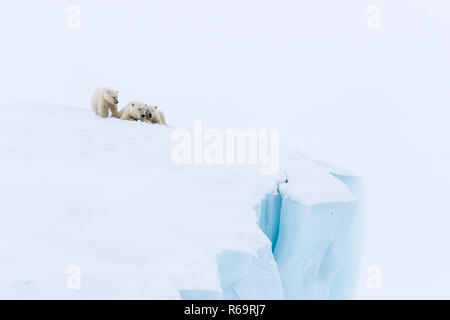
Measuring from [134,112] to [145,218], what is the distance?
4.45m

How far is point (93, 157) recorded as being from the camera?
17.8 feet

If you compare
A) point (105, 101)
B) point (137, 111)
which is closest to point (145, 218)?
point (137, 111)

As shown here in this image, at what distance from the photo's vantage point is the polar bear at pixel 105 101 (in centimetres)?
786

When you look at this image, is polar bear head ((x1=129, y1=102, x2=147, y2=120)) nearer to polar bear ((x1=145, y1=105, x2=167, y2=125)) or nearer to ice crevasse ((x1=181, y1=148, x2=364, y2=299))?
polar bear ((x1=145, y1=105, x2=167, y2=125))

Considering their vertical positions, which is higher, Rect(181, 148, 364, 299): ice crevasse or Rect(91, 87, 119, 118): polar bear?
Rect(91, 87, 119, 118): polar bear

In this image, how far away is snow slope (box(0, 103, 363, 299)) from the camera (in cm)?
262

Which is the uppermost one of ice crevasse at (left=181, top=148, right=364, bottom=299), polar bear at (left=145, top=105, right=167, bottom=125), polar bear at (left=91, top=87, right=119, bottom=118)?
polar bear at (left=91, top=87, right=119, bottom=118)

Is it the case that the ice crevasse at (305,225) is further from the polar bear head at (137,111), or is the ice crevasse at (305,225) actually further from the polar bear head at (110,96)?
the polar bear head at (110,96)

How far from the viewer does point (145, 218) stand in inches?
143

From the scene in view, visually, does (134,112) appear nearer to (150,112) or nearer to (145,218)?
(150,112)

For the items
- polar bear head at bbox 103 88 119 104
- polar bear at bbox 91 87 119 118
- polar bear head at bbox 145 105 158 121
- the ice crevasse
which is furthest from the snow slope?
polar bear head at bbox 145 105 158 121

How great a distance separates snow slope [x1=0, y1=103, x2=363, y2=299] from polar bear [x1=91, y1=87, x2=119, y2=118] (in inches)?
10.7
